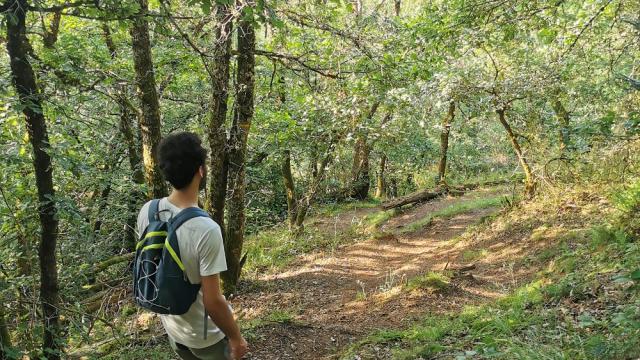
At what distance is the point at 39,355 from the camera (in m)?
3.71

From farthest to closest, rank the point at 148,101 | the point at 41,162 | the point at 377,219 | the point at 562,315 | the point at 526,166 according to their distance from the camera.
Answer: the point at 377,219 < the point at 526,166 < the point at 148,101 < the point at 562,315 < the point at 41,162

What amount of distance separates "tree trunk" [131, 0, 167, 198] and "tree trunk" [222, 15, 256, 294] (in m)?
1.34

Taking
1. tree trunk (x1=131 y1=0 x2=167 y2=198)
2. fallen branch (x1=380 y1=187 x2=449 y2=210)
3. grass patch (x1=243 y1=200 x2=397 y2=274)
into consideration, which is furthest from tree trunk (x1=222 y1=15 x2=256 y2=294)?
fallen branch (x1=380 y1=187 x2=449 y2=210)

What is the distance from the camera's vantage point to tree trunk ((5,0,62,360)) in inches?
132

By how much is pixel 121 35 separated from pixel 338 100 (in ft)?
13.7

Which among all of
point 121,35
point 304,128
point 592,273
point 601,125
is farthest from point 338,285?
point 121,35

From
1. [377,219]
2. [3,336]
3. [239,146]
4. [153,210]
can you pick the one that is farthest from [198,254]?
[377,219]

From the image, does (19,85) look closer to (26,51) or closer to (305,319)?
(26,51)

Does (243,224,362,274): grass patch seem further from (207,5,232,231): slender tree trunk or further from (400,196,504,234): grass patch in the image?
(207,5,232,231): slender tree trunk

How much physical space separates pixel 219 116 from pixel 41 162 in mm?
3338

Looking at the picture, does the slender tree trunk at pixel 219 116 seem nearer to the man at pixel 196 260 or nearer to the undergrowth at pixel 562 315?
the undergrowth at pixel 562 315

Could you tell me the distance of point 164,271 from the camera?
2422 mm

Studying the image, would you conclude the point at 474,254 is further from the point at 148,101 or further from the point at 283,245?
the point at 148,101

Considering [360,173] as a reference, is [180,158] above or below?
above
